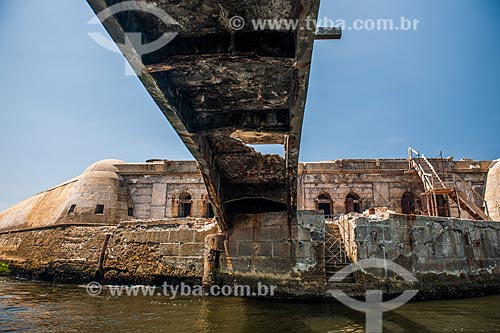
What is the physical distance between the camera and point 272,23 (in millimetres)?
4000

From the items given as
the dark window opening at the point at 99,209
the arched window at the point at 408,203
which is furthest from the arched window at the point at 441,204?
the dark window opening at the point at 99,209

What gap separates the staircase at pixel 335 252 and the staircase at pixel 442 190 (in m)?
6.11

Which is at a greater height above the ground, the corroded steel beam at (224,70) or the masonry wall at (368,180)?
the masonry wall at (368,180)

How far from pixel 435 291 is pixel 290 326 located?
578 cm

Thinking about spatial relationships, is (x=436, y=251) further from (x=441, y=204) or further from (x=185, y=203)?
(x=185, y=203)

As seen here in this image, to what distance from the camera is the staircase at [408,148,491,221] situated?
14.3 metres

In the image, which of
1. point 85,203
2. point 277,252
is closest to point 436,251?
point 277,252

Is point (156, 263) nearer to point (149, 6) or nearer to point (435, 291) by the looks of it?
point (435, 291)

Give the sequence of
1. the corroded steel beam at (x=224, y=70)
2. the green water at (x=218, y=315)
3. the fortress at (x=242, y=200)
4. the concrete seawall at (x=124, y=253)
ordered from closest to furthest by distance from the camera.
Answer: the corroded steel beam at (x=224, y=70) → the fortress at (x=242, y=200) → the green water at (x=218, y=315) → the concrete seawall at (x=124, y=253)

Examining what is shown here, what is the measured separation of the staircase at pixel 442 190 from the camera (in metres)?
14.3

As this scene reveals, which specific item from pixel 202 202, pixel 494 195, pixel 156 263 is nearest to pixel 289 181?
pixel 156 263

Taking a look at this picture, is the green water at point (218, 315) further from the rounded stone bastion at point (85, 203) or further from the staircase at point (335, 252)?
the rounded stone bastion at point (85, 203)

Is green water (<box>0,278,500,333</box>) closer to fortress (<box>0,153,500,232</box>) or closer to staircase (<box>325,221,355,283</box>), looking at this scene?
staircase (<box>325,221,355,283</box>)

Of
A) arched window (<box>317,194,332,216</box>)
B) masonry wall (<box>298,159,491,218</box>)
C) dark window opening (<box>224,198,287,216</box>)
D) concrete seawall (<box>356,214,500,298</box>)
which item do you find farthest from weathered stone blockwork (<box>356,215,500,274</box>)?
arched window (<box>317,194,332,216</box>)
